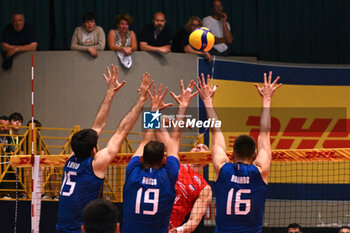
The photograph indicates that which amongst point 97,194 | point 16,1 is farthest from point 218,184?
point 16,1

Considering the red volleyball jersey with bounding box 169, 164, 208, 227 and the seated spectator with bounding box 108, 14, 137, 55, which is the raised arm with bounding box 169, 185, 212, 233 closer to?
the red volleyball jersey with bounding box 169, 164, 208, 227

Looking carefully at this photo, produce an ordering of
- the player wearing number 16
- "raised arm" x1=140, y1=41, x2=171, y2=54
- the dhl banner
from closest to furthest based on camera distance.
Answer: the player wearing number 16
"raised arm" x1=140, y1=41, x2=171, y2=54
the dhl banner

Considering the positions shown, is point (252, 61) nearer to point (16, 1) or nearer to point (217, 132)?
point (16, 1)

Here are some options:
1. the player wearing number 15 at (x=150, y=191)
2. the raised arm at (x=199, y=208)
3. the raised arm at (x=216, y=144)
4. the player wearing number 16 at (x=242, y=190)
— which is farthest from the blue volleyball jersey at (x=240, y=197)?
the raised arm at (x=199, y=208)

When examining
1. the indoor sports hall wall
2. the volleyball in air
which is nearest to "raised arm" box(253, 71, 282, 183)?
the volleyball in air

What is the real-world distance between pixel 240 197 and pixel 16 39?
9505 mm

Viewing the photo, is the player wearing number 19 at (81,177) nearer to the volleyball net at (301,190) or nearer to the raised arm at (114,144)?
the raised arm at (114,144)

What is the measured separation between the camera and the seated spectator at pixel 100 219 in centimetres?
465

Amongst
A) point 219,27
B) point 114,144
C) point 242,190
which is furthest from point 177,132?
point 219,27

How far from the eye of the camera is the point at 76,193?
7383mm

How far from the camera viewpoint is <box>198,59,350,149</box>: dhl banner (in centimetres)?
1650

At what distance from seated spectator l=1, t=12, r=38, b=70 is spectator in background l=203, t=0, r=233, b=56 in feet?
14.3

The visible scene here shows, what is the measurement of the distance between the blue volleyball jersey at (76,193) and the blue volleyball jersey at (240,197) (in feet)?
4.73

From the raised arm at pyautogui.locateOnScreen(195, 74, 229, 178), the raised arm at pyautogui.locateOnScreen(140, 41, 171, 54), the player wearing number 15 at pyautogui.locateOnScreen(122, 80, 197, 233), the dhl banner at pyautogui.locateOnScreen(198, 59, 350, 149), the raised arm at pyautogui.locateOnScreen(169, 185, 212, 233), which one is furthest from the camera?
the dhl banner at pyautogui.locateOnScreen(198, 59, 350, 149)
